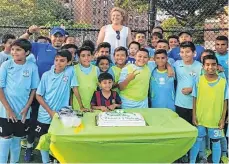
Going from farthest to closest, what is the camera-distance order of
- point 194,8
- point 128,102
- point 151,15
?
point 194,8, point 151,15, point 128,102

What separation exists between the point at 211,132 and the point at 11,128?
73.9 inches

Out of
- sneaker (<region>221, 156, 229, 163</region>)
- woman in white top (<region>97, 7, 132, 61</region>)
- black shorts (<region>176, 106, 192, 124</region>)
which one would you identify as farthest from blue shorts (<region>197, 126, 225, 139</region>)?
woman in white top (<region>97, 7, 132, 61</region>)

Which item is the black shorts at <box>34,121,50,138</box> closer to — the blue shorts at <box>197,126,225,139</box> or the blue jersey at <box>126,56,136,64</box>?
the blue jersey at <box>126,56,136,64</box>

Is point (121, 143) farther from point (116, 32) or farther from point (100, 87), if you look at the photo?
point (116, 32)

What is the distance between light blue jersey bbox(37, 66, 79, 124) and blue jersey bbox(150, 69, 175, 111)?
32.0 inches

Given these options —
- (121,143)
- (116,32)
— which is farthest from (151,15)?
(121,143)

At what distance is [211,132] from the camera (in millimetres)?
3404

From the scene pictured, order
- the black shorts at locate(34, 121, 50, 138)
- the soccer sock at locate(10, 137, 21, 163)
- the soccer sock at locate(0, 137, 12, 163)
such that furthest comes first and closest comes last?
the black shorts at locate(34, 121, 50, 138)
the soccer sock at locate(10, 137, 21, 163)
the soccer sock at locate(0, 137, 12, 163)

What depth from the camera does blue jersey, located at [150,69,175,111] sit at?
3570mm

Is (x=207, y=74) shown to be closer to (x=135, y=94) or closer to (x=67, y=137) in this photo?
(x=135, y=94)

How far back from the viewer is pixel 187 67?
11.8 feet

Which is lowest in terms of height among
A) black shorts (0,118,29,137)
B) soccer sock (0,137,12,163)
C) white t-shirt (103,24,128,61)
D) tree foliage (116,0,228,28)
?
soccer sock (0,137,12,163)

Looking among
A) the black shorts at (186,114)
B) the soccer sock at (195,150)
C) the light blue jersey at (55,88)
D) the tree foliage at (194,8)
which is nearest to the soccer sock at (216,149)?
the soccer sock at (195,150)

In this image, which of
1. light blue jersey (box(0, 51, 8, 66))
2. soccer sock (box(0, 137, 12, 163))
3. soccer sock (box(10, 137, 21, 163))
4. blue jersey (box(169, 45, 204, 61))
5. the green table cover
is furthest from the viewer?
blue jersey (box(169, 45, 204, 61))
